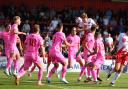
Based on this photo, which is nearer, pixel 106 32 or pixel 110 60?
pixel 110 60

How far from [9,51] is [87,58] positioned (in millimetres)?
3404

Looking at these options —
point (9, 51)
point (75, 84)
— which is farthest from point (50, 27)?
point (75, 84)

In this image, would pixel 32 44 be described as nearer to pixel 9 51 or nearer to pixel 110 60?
pixel 9 51

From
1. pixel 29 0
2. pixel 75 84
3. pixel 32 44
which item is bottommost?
pixel 75 84

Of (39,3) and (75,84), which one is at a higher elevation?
(39,3)

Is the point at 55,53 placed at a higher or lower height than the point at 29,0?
lower

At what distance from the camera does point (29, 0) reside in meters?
37.8

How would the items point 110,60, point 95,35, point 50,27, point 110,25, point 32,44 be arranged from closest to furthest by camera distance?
point 32,44 → point 95,35 → point 110,60 → point 50,27 → point 110,25

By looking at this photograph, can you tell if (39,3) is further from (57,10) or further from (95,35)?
(95,35)

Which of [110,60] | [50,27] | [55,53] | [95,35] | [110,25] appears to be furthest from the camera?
[110,25]

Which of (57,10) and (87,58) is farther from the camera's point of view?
(57,10)

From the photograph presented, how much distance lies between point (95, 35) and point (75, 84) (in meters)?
2.40

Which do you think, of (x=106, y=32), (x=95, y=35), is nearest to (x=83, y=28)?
(x=95, y=35)

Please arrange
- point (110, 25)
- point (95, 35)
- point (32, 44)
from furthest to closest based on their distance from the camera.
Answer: point (110, 25) → point (95, 35) → point (32, 44)
